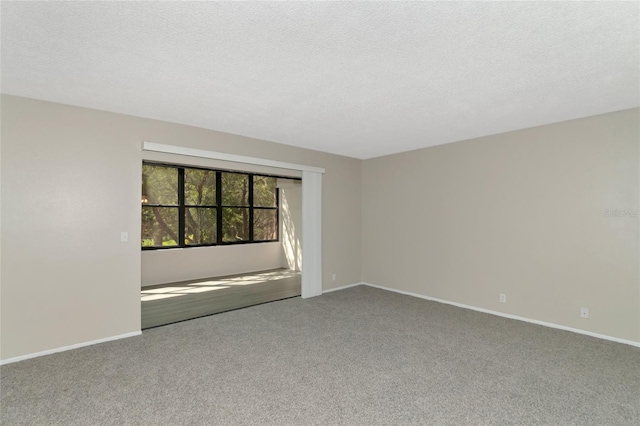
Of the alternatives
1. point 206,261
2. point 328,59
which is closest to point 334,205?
point 206,261

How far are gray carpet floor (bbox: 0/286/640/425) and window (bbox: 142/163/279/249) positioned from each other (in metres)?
3.26

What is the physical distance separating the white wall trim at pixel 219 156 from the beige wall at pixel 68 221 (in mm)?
105

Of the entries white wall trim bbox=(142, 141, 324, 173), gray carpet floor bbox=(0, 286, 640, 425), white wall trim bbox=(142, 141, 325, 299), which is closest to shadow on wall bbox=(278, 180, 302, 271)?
white wall trim bbox=(142, 141, 325, 299)

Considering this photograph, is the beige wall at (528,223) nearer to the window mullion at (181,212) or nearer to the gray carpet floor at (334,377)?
the gray carpet floor at (334,377)

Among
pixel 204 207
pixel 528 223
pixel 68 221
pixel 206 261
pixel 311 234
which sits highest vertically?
pixel 204 207

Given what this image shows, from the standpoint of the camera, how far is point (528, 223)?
4266 millimetres

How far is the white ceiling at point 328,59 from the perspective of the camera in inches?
72.5

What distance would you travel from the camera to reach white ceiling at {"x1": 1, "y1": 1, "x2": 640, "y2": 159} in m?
1.84

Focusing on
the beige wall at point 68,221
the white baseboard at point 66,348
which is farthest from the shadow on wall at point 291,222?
the white baseboard at point 66,348

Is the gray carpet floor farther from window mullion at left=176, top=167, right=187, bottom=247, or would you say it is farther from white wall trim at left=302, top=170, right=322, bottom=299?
window mullion at left=176, top=167, right=187, bottom=247

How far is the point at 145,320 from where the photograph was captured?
14.0 feet

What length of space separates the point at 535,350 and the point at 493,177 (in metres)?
2.31

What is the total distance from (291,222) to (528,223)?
5480mm

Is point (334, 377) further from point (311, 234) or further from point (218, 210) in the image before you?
point (218, 210)
